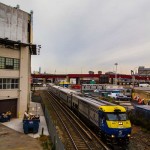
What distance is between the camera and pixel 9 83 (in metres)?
34.7

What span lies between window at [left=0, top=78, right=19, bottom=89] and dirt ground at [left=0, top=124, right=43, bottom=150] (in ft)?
31.0

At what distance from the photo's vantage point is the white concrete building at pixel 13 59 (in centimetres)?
3369

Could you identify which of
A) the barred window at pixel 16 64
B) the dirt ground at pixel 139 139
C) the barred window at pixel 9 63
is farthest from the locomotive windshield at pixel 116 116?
the barred window at pixel 16 64

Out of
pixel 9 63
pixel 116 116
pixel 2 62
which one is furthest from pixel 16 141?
pixel 9 63

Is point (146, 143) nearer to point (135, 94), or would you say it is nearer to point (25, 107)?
point (25, 107)

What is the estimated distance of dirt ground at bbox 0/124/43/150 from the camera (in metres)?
20.1

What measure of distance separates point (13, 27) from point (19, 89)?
28.2 ft

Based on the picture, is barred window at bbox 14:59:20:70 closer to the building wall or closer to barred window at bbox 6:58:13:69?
the building wall

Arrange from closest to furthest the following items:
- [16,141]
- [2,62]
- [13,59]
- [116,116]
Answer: [116,116], [16,141], [2,62], [13,59]

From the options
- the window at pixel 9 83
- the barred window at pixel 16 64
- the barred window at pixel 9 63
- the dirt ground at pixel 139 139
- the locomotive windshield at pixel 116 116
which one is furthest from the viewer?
the barred window at pixel 16 64

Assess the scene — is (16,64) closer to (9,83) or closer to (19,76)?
(19,76)

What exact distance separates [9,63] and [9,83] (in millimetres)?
2718

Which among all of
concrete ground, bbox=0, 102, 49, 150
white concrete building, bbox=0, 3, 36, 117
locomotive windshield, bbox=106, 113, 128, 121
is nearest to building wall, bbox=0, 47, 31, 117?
white concrete building, bbox=0, 3, 36, 117

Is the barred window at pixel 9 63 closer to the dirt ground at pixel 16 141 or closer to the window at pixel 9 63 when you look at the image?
the window at pixel 9 63
